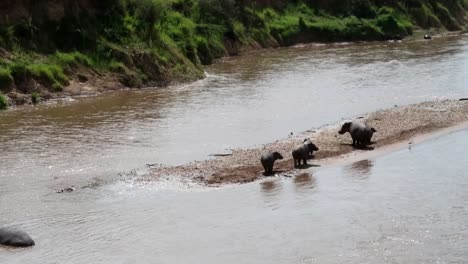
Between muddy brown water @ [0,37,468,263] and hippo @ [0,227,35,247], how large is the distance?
0.24 m

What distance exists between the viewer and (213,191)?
17.4 metres

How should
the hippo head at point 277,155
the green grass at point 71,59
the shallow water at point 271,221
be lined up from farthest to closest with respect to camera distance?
the green grass at point 71,59 → the hippo head at point 277,155 → the shallow water at point 271,221

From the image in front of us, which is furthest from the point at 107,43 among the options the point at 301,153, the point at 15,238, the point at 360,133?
the point at 15,238

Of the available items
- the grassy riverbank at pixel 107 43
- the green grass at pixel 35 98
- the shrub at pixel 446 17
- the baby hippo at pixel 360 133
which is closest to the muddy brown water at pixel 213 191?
the green grass at pixel 35 98

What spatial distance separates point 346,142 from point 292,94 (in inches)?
405

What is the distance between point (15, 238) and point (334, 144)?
10.9 meters

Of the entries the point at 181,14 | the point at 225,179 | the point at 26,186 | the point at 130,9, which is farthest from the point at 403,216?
the point at 181,14

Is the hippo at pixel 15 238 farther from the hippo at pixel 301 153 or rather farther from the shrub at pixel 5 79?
the shrub at pixel 5 79

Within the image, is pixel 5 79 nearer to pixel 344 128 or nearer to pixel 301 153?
pixel 344 128

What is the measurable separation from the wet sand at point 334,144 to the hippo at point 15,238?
16.1ft

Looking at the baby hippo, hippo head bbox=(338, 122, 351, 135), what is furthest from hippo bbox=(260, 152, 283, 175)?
hippo head bbox=(338, 122, 351, 135)

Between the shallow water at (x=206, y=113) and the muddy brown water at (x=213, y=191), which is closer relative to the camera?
the muddy brown water at (x=213, y=191)

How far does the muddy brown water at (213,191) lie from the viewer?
13.6 metres

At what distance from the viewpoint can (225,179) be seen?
18375mm
